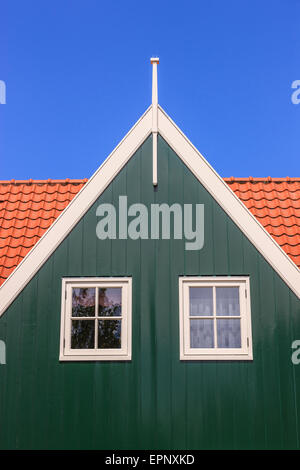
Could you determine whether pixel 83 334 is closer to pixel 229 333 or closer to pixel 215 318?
pixel 215 318

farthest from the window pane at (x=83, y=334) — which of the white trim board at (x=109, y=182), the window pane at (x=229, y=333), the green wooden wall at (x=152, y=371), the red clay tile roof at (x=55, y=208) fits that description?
the window pane at (x=229, y=333)

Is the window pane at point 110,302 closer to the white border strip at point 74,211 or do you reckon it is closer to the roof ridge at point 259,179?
the white border strip at point 74,211

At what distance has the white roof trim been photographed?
28.6 feet

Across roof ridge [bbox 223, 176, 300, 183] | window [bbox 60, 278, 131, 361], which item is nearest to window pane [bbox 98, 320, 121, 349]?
window [bbox 60, 278, 131, 361]

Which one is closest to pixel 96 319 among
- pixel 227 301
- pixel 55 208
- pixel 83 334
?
pixel 83 334

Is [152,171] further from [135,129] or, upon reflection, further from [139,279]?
[139,279]

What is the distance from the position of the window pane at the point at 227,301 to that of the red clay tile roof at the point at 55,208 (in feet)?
4.35

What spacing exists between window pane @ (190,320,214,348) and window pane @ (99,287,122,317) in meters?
1.29

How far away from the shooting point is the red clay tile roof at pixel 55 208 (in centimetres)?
969

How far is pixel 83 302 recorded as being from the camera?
351 inches

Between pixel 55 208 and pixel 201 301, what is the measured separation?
3.78 meters

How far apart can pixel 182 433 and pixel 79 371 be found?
195 cm

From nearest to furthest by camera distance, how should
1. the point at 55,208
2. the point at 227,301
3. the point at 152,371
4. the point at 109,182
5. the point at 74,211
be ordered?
the point at 152,371, the point at 227,301, the point at 74,211, the point at 109,182, the point at 55,208
